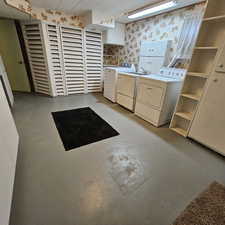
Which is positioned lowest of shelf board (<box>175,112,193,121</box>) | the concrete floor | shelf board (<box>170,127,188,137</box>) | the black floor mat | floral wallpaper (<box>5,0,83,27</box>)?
the concrete floor

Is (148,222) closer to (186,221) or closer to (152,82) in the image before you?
(186,221)

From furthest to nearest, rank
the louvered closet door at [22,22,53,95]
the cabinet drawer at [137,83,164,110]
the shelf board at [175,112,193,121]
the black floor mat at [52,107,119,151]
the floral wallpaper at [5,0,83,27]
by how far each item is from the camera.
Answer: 1. the louvered closet door at [22,22,53,95]
2. the floral wallpaper at [5,0,83,27]
3. the cabinet drawer at [137,83,164,110]
4. the shelf board at [175,112,193,121]
5. the black floor mat at [52,107,119,151]

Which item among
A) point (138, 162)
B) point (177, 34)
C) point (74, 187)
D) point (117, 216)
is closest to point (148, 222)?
point (117, 216)

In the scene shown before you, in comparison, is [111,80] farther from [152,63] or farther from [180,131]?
[180,131]

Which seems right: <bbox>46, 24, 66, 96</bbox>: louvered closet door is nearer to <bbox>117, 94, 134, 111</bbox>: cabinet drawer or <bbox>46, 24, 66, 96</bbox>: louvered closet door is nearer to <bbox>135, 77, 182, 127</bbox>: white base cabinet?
<bbox>117, 94, 134, 111</bbox>: cabinet drawer

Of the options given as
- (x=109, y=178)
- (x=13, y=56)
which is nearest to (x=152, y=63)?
(x=109, y=178)

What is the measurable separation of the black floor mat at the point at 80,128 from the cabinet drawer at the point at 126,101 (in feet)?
2.81

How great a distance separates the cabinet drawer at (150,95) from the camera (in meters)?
2.25

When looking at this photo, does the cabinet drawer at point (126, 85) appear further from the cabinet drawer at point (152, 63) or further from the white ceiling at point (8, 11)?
the white ceiling at point (8, 11)

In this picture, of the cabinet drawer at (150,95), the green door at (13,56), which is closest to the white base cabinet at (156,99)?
the cabinet drawer at (150,95)

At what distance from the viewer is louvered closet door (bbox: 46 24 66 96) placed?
10.6ft

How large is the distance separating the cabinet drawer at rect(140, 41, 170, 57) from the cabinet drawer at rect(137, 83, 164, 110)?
3.36 feet

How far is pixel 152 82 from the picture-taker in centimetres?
233

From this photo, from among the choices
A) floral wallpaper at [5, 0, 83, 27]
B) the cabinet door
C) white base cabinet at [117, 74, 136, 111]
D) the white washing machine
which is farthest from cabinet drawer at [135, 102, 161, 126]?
floral wallpaper at [5, 0, 83, 27]
